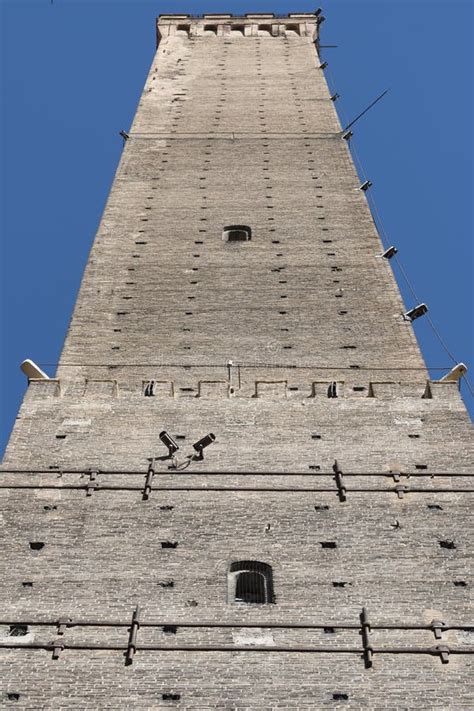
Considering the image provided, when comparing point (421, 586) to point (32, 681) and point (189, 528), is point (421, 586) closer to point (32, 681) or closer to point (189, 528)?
point (189, 528)

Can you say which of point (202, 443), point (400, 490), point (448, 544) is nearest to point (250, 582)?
point (448, 544)

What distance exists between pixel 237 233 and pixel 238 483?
786 cm

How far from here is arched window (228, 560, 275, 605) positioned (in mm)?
10008

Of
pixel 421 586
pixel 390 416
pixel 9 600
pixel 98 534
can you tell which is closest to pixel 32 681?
pixel 9 600

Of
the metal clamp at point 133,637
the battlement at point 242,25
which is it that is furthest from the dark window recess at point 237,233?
the battlement at point 242,25

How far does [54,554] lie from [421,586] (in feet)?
10.2

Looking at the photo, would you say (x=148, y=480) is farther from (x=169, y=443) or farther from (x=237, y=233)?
(x=237, y=233)

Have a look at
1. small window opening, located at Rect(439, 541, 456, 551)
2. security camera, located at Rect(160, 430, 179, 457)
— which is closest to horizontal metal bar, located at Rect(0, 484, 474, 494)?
security camera, located at Rect(160, 430, 179, 457)

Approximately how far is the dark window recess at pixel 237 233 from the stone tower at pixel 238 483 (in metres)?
0.05

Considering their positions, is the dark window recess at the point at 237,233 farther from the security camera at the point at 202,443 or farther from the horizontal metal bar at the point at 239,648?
the horizontal metal bar at the point at 239,648

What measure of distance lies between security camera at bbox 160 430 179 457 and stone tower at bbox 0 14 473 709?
0.06 meters

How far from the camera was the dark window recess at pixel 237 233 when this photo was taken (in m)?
18.5

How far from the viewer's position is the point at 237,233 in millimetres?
18688

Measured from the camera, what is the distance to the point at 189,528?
10.8 meters
